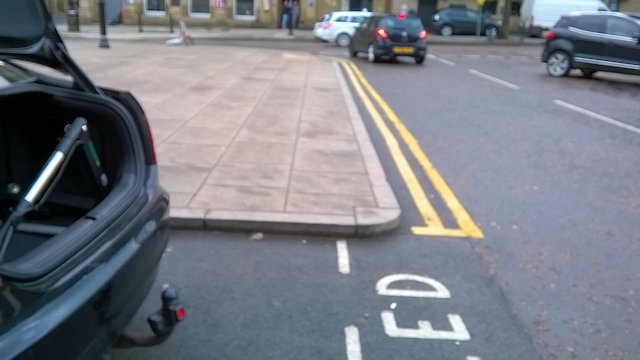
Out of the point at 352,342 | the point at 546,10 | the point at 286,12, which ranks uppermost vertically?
the point at 546,10

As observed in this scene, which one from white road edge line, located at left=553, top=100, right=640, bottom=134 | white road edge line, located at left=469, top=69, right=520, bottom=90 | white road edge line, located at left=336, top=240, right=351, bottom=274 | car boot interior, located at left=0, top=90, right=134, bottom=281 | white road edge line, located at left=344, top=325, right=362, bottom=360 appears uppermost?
car boot interior, located at left=0, top=90, right=134, bottom=281

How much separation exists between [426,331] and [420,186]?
3045mm

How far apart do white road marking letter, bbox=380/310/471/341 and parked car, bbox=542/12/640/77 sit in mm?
14514

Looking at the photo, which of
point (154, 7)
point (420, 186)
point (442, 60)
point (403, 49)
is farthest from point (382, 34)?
point (154, 7)

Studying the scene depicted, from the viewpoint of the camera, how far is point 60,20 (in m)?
35.8

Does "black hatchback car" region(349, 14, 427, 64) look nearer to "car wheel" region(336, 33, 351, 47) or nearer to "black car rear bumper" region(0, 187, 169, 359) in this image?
"car wheel" region(336, 33, 351, 47)

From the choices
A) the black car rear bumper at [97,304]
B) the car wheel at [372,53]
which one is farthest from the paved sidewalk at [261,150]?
the car wheel at [372,53]

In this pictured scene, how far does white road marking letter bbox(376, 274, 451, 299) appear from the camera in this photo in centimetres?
406

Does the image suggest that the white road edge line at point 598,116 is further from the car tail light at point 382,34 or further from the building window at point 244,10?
the building window at point 244,10

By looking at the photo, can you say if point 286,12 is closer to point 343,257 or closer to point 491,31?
point 491,31

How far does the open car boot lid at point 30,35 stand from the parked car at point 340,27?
84.9 ft

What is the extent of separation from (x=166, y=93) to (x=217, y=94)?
876 mm

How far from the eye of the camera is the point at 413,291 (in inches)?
162

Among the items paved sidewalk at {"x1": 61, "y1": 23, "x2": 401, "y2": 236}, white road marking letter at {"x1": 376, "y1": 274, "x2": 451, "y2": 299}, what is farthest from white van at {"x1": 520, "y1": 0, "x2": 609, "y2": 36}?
white road marking letter at {"x1": 376, "y1": 274, "x2": 451, "y2": 299}
